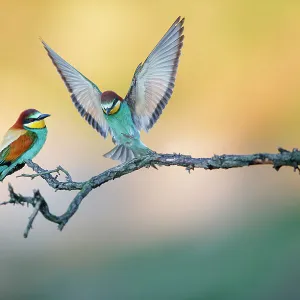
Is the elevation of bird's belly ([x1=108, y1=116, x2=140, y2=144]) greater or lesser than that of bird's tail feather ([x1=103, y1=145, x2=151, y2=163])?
greater

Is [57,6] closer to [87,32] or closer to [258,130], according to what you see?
[87,32]

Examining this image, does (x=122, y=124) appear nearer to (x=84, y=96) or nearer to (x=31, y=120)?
(x=84, y=96)

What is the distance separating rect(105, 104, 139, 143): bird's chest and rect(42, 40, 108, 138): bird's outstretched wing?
0.09 meters

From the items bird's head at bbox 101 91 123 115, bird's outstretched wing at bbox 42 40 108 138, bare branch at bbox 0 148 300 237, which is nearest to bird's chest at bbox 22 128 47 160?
bird's outstretched wing at bbox 42 40 108 138

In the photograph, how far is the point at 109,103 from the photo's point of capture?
2.54m

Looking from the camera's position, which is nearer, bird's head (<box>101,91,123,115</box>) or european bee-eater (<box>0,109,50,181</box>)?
bird's head (<box>101,91,123,115</box>)

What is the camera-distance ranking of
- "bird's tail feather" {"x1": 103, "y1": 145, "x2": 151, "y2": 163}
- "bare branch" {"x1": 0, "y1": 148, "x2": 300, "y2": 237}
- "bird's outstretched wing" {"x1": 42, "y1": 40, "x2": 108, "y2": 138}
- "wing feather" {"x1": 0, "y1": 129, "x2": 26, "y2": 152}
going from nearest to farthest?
"bare branch" {"x1": 0, "y1": 148, "x2": 300, "y2": 237} < "bird's tail feather" {"x1": 103, "y1": 145, "x2": 151, "y2": 163} < "bird's outstretched wing" {"x1": 42, "y1": 40, "x2": 108, "y2": 138} < "wing feather" {"x1": 0, "y1": 129, "x2": 26, "y2": 152}

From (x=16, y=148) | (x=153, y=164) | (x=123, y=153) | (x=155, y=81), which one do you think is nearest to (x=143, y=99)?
(x=155, y=81)

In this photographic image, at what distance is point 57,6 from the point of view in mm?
6367

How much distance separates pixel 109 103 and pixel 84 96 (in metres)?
0.17

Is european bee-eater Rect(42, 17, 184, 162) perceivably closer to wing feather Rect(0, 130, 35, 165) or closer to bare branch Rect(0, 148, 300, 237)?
wing feather Rect(0, 130, 35, 165)

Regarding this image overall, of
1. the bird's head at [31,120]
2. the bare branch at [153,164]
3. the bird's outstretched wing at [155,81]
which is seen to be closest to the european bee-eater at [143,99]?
the bird's outstretched wing at [155,81]

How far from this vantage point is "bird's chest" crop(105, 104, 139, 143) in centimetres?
256

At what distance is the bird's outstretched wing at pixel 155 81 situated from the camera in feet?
8.31
